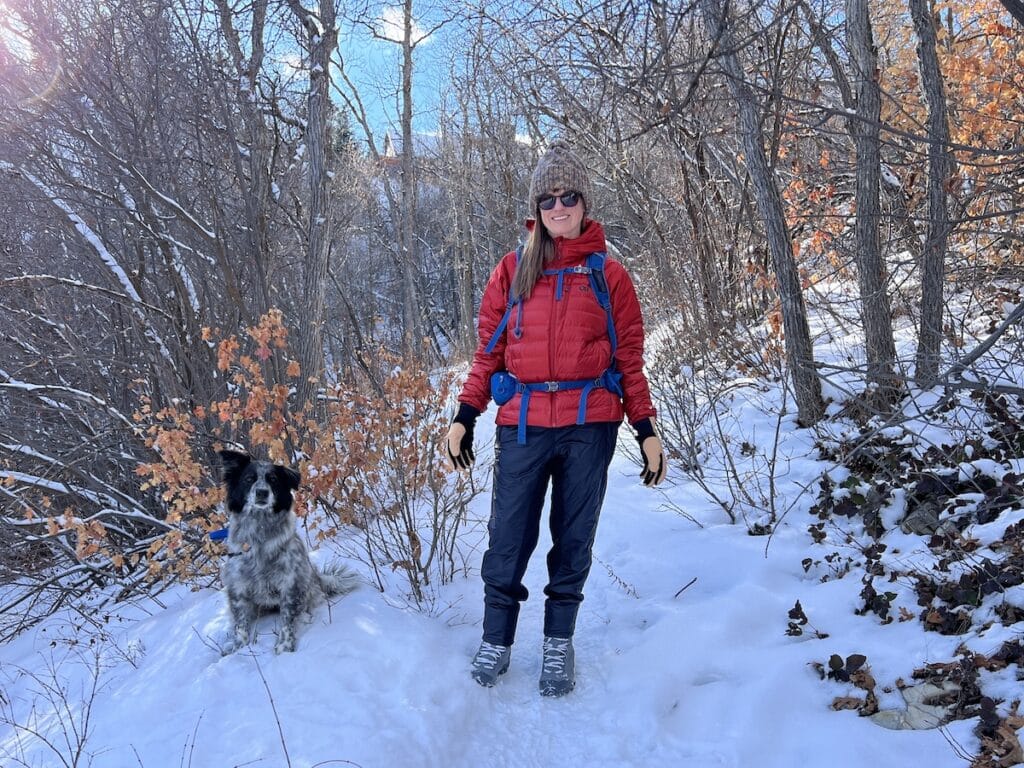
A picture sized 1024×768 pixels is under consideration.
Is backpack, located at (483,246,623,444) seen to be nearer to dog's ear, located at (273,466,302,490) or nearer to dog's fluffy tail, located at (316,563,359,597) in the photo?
dog's ear, located at (273,466,302,490)

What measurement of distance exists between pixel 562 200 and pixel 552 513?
138 cm

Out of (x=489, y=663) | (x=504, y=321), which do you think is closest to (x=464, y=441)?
(x=504, y=321)

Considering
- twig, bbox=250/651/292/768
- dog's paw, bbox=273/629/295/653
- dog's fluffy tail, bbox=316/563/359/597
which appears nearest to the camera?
twig, bbox=250/651/292/768

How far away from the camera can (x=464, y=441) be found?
9.21 ft

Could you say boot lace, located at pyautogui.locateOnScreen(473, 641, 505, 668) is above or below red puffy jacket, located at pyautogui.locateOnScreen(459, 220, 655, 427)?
below

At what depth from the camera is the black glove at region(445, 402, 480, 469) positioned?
2.80m

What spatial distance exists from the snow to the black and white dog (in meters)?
Result: 0.13

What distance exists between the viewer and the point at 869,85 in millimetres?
4301

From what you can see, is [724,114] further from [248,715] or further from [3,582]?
[3,582]

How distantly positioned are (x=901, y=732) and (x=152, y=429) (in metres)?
3.85

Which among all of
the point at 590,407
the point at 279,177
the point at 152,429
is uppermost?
the point at 279,177

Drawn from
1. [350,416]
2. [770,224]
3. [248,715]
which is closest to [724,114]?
[770,224]

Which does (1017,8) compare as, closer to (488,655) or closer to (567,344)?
(567,344)

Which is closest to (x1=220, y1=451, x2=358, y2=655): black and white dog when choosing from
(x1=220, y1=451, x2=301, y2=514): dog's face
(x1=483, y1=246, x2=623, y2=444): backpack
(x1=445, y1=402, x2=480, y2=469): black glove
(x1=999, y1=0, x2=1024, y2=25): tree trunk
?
(x1=220, y1=451, x2=301, y2=514): dog's face
